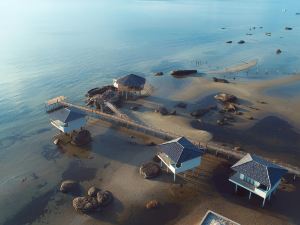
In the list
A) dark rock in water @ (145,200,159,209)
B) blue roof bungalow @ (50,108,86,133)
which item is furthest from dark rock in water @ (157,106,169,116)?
dark rock in water @ (145,200,159,209)

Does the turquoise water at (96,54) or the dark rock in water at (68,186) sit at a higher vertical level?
the turquoise water at (96,54)

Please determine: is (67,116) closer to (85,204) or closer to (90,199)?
(90,199)

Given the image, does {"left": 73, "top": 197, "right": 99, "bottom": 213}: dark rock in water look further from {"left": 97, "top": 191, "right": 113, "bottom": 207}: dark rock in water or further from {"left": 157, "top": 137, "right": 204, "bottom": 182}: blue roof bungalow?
{"left": 157, "top": 137, "right": 204, "bottom": 182}: blue roof bungalow

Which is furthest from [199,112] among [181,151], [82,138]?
[82,138]

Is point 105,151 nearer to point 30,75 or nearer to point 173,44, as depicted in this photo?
point 30,75

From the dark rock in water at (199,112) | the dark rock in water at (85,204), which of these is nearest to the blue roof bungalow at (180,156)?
the dark rock in water at (85,204)

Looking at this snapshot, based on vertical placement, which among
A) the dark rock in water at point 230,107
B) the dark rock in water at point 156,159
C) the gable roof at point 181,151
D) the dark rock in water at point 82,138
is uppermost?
the gable roof at point 181,151

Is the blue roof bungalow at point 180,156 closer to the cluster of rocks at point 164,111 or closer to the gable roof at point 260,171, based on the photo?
the gable roof at point 260,171
